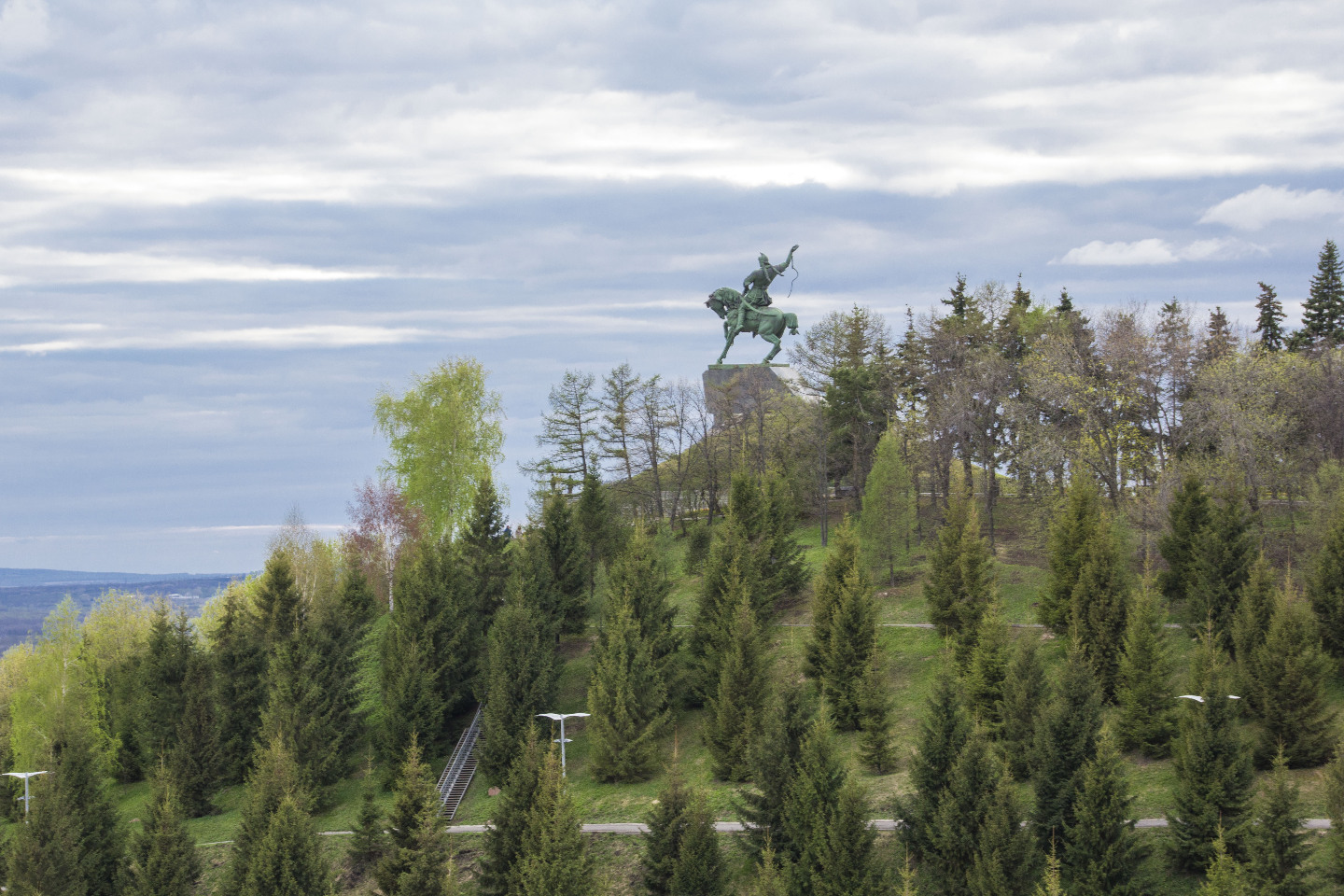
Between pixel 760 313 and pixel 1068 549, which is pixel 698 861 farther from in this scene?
pixel 760 313

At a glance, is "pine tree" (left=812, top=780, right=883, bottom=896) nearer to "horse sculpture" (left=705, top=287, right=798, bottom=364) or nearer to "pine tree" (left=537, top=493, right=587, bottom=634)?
"pine tree" (left=537, top=493, right=587, bottom=634)

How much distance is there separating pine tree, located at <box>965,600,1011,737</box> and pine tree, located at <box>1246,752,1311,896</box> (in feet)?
38.1

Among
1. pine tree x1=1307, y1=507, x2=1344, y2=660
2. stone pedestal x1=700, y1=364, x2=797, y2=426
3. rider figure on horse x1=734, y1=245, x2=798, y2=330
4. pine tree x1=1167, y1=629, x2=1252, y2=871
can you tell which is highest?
rider figure on horse x1=734, y1=245, x2=798, y2=330

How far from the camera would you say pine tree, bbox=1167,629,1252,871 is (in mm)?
31781

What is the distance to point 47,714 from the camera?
55.3 meters

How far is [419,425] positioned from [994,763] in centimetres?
4277

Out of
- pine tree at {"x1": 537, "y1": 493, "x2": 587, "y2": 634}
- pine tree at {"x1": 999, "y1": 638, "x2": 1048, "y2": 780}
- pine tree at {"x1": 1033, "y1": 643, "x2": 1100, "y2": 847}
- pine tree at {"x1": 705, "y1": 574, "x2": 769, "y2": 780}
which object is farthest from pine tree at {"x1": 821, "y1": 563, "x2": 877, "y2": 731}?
pine tree at {"x1": 537, "y1": 493, "x2": 587, "y2": 634}

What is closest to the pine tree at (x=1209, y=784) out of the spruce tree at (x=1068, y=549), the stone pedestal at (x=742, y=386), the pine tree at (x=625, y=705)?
the spruce tree at (x=1068, y=549)

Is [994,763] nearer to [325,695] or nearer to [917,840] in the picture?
[917,840]

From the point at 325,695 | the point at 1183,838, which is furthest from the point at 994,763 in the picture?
the point at 325,695

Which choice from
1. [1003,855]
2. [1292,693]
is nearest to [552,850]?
[1003,855]

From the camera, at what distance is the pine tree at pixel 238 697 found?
50156 mm

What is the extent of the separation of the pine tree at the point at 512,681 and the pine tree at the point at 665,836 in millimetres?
9255

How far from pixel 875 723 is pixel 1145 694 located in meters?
9.09
